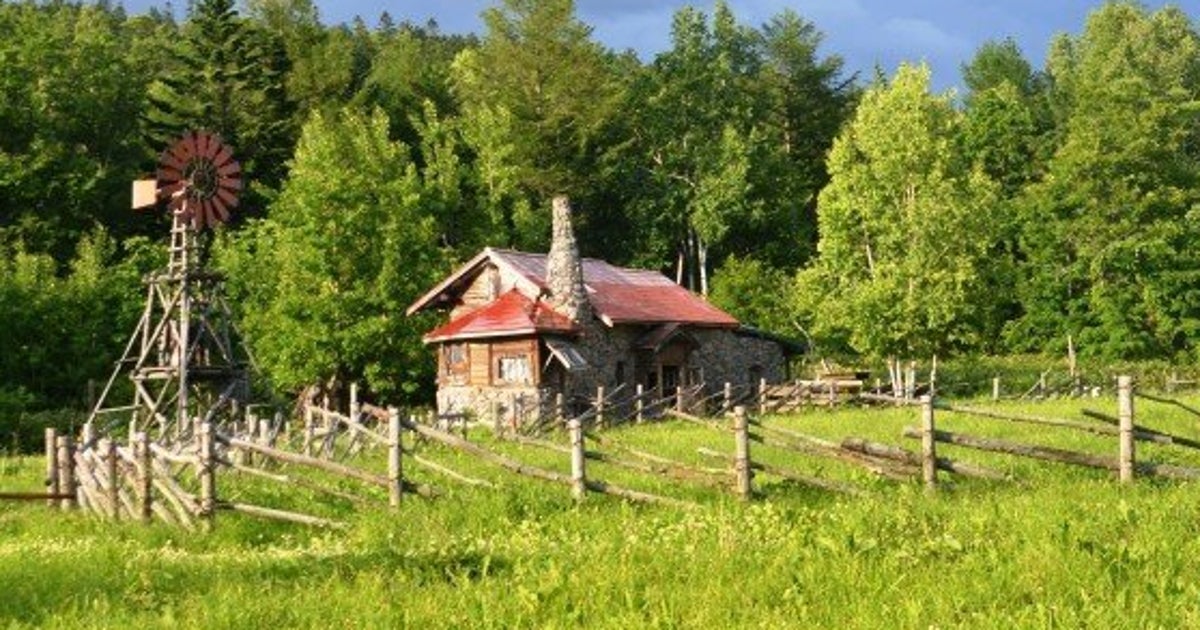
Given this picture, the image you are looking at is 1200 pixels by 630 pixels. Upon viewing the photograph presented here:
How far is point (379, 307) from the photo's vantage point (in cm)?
4206

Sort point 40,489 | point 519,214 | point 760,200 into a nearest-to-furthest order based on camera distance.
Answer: point 40,489 < point 519,214 < point 760,200

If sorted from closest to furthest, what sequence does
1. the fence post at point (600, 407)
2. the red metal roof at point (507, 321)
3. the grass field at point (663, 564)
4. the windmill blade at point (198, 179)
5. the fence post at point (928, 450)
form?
the grass field at point (663, 564) → the fence post at point (928, 450) → the windmill blade at point (198, 179) → the fence post at point (600, 407) → the red metal roof at point (507, 321)

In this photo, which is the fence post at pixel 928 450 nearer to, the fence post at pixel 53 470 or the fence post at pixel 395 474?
the fence post at pixel 395 474

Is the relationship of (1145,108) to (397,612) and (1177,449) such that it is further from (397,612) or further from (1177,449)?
(397,612)

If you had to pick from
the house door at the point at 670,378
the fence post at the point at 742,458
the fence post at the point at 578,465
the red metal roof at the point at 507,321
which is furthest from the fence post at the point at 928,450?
the house door at the point at 670,378

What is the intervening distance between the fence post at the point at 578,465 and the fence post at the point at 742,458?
1831mm

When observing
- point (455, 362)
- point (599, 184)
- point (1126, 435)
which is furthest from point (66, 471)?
point (599, 184)

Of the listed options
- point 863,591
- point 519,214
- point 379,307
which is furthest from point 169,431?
point 519,214

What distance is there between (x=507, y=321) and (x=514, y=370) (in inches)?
64.7

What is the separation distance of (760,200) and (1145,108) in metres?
20.1

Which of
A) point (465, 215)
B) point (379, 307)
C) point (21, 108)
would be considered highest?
point (21, 108)

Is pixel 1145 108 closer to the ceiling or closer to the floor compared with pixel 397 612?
closer to the ceiling

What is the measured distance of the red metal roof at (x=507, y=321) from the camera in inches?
1395

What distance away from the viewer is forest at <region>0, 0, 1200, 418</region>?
138 ft
